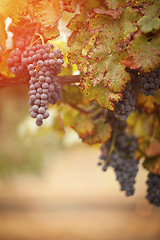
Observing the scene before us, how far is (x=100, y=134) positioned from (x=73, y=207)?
17.8 feet

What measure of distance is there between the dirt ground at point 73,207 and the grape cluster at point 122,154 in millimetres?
3962

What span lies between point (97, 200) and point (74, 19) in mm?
6080

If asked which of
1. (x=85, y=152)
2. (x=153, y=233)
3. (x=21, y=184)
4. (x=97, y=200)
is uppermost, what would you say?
(x=85, y=152)

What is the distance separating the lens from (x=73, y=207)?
6.19 meters

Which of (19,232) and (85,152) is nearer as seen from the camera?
(19,232)

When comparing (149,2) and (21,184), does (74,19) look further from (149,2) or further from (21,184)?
(21,184)

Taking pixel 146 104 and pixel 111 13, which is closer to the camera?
pixel 111 13

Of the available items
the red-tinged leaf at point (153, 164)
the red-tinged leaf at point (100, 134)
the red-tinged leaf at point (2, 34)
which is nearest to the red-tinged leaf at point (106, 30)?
the red-tinged leaf at point (2, 34)

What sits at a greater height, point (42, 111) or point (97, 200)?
point (97, 200)

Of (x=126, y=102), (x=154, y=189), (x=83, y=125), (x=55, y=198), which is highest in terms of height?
(x=55, y=198)

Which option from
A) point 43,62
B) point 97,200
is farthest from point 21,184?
point 43,62

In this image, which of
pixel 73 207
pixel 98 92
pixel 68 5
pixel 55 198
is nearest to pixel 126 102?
pixel 98 92

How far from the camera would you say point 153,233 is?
4941 mm

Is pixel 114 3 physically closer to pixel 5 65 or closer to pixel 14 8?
pixel 14 8
